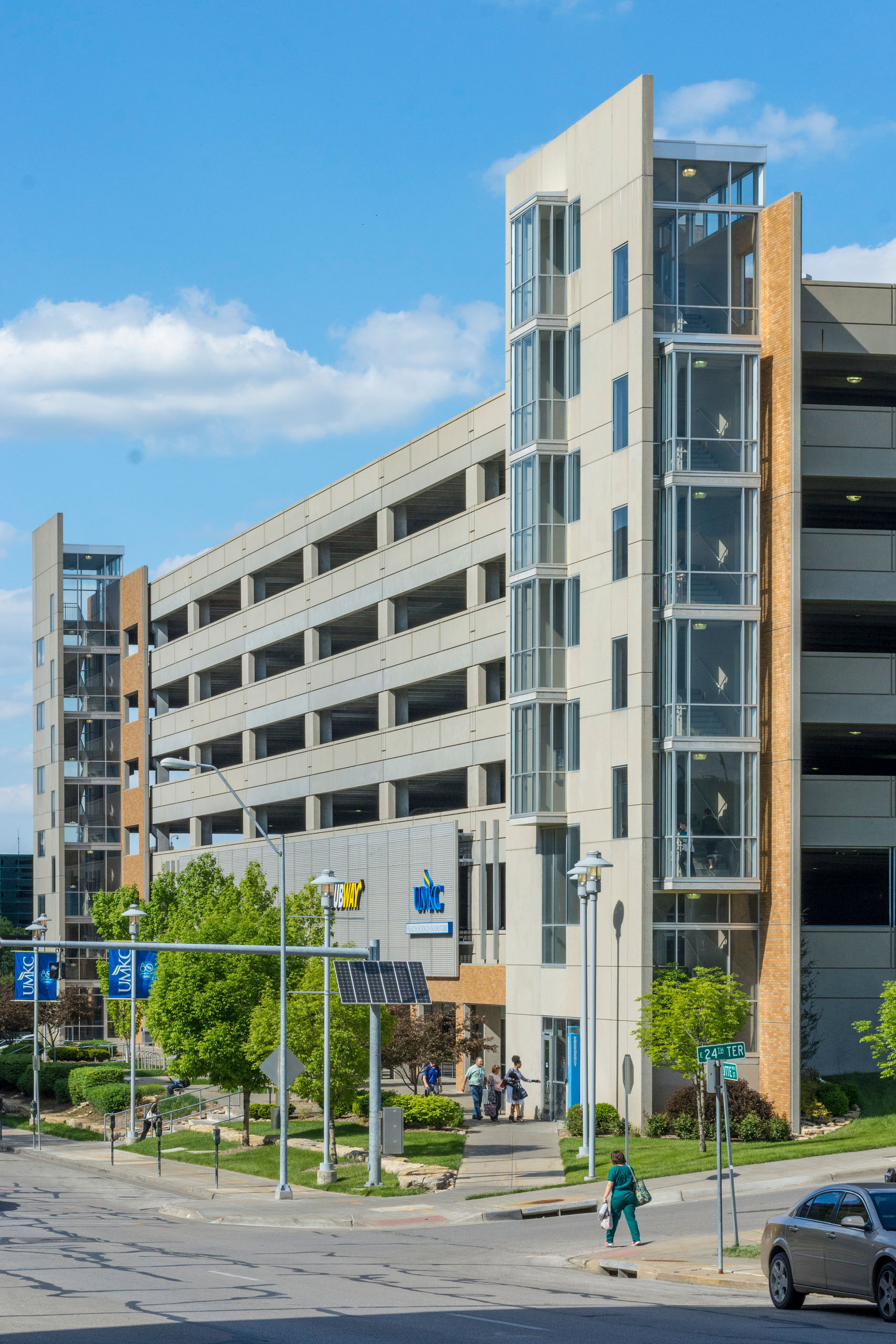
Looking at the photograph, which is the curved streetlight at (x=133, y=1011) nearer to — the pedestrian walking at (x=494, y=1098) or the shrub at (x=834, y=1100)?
the pedestrian walking at (x=494, y=1098)

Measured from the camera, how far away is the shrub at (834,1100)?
43969mm

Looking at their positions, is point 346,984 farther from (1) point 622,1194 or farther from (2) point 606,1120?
(1) point 622,1194

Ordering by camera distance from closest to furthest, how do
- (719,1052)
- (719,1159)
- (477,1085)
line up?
1. (719,1159)
2. (719,1052)
3. (477,1085)

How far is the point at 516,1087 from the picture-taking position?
161 ft

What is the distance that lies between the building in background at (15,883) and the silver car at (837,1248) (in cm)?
16028

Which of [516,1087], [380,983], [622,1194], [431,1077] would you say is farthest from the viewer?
[431,1077]

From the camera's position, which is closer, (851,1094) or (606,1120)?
(606,1120)

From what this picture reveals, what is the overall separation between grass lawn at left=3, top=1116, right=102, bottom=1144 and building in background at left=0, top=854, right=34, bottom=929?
112330 millimetres

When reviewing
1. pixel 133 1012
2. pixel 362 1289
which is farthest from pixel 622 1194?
pixel 133 1012

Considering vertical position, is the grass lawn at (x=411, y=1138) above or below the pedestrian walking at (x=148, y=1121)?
above

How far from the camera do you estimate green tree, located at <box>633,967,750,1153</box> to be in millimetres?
40438

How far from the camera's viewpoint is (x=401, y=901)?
6219 cm

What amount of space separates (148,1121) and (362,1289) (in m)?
34.4

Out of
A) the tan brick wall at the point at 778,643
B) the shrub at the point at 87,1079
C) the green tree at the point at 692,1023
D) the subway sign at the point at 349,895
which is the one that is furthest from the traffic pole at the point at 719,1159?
the shrub at the point at 87,1079
